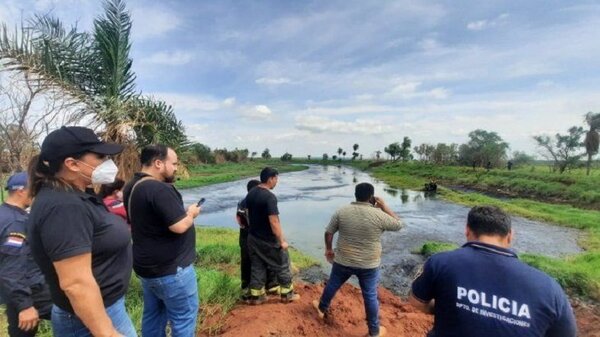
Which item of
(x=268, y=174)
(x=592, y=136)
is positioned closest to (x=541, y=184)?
(x=592, y=136)

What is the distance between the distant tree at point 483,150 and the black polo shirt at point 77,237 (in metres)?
55.0

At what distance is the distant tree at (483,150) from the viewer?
5159 centimetres

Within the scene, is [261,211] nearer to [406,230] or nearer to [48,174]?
[48,174]

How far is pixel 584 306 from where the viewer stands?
635 centimetres

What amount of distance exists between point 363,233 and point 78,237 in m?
3.14

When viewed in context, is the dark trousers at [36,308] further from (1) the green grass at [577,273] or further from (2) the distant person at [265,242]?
(1) the green grass at [577,273]

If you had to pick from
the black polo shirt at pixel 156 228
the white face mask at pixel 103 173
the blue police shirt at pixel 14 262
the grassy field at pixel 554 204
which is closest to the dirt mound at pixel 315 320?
the grassy field at pixel 554 204

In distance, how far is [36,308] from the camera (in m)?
3.02

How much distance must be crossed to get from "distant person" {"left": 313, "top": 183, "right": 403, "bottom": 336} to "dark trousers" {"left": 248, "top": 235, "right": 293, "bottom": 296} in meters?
0.96

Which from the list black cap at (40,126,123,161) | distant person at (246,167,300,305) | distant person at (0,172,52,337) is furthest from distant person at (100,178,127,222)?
black cap at (40,126,123,161)

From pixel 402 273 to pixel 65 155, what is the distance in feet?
26.6

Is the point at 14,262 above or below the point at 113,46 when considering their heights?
below

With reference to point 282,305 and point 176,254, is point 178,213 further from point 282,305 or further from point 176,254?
point 282,305

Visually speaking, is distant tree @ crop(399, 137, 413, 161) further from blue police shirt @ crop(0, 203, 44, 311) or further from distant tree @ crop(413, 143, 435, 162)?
blue police shirt @ crop(0, 203, 44, 311)
